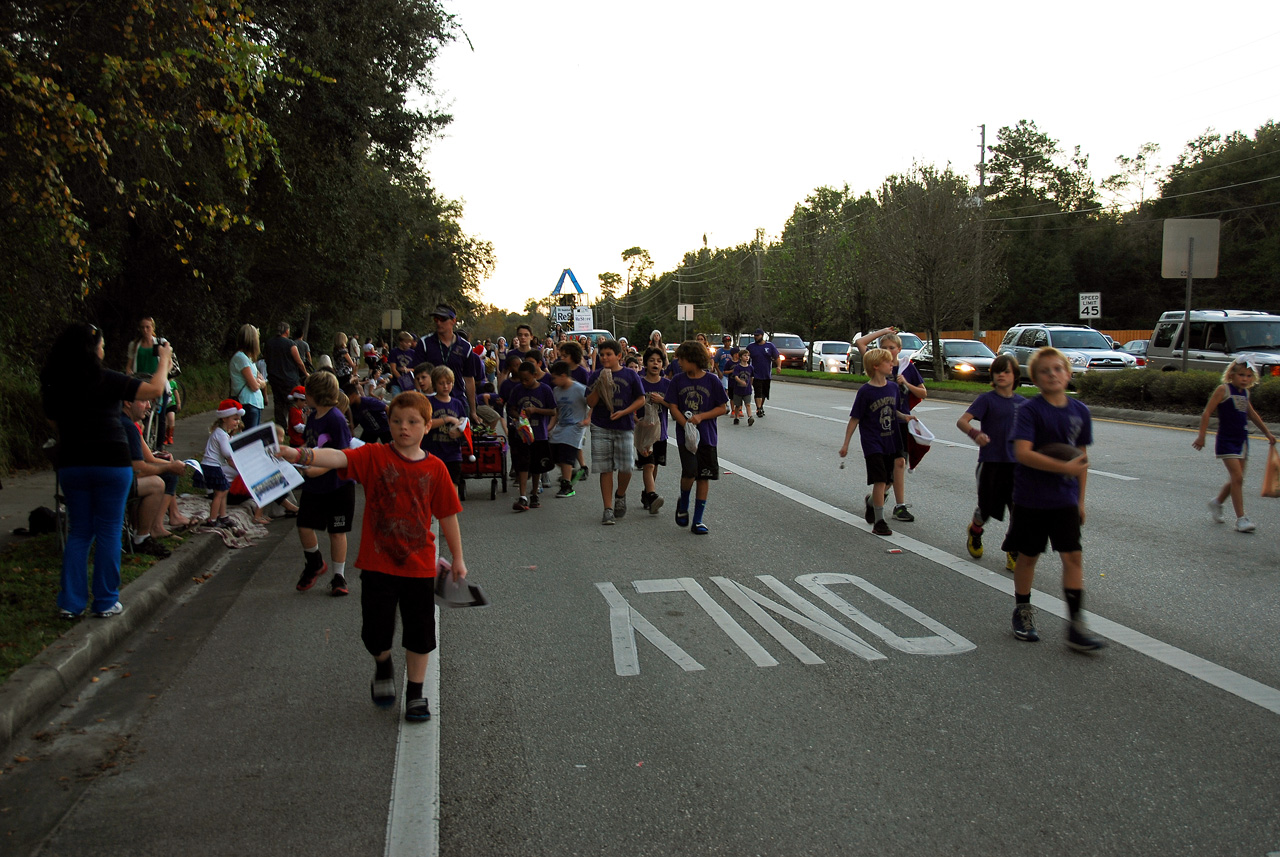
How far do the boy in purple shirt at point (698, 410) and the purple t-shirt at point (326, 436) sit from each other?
3.01 m

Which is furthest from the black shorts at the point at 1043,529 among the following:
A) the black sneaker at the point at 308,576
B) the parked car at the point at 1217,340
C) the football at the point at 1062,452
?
the parked car at the point at 1217,340

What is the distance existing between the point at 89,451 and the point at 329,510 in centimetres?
160

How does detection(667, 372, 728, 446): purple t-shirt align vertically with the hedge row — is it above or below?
above

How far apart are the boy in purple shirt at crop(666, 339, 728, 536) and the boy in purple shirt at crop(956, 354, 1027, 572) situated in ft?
7.52

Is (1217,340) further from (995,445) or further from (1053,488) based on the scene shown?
(1053,488)

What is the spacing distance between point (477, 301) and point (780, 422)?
205 ft

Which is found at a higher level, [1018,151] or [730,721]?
[1018,151]

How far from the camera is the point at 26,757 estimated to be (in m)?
4.22

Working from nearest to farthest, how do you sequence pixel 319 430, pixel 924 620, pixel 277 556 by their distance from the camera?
pixel 924 620 < pixel 319 430 < pixel 277 556

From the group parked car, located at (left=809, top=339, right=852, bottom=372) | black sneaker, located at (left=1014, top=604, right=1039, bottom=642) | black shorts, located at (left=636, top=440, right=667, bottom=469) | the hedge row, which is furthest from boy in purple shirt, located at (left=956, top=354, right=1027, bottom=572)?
parked car, located at (left=809, top=339, right=852, bottom=372)

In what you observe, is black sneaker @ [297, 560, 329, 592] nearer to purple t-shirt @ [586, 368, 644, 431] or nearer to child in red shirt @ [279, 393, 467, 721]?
child in red shirt @ [279, 393, 467, 721]

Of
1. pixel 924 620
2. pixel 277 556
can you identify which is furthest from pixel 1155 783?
pixel 277 556

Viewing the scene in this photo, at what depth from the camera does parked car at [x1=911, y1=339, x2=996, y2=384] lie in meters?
31.3

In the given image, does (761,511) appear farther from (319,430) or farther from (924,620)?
(319,430)
